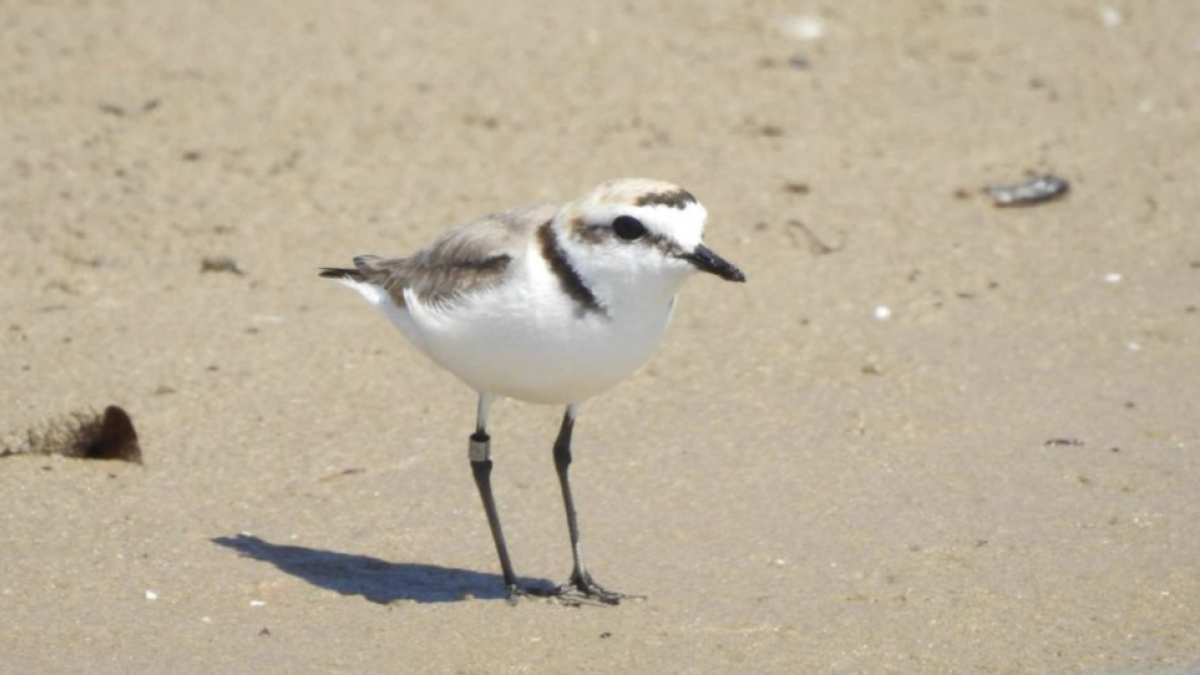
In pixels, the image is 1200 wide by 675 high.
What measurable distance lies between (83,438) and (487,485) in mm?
1763

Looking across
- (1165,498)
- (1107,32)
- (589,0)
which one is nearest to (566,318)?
(1165,498)

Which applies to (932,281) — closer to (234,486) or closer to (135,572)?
(234,486)

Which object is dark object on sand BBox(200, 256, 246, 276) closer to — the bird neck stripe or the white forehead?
the bird neck stripe

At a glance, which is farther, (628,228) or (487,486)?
(487,486)

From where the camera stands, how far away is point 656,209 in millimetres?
5473

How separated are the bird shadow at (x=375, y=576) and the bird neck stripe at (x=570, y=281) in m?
1.08

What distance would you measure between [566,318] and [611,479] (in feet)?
5.06

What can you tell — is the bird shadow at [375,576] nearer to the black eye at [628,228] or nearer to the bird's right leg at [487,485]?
the bird's right leg at [487,485]

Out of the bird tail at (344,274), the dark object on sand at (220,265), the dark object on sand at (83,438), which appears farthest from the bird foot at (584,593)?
the dark object on sand at (220,265)

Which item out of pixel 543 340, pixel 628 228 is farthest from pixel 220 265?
pixel 628 228

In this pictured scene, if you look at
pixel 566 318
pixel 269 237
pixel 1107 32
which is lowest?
pixel 1107 32

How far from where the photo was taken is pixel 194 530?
6492mm

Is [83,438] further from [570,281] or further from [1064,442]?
[1064,442]

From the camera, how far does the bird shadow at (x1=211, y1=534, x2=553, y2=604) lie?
6.13 metres
